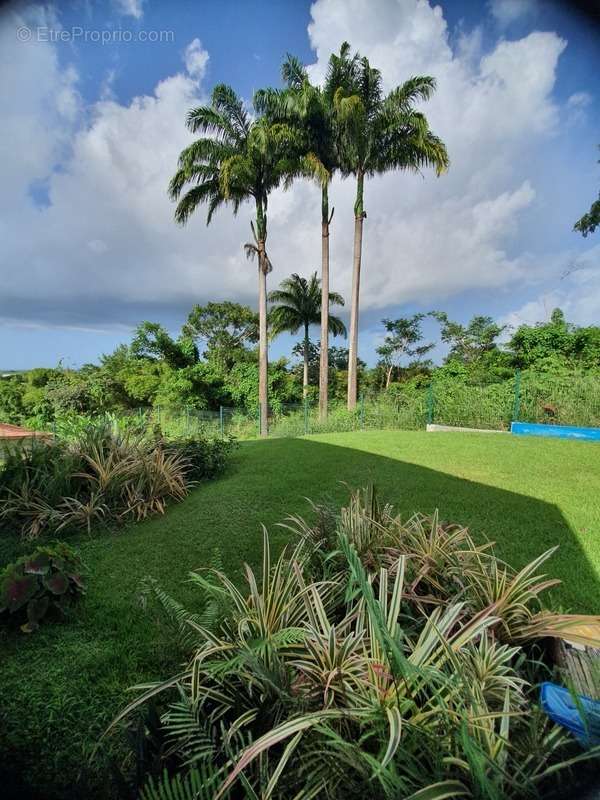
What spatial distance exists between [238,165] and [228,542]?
38.9ft

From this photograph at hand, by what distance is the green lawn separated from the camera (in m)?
1.29

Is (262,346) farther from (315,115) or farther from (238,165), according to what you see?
(315,115)

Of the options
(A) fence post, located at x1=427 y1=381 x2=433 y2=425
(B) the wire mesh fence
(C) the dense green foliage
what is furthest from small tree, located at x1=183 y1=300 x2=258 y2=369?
(A) fence post, located at x1=427 y1=381 x2=433 y2=425

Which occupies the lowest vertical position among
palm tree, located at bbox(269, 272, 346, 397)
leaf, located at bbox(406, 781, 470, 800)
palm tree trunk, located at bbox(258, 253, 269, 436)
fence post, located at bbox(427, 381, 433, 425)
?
leaf, located at bbox(406, 781, 470, 800)

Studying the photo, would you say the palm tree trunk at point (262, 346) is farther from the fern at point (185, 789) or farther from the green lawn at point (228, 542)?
the fern at point (185, 789)

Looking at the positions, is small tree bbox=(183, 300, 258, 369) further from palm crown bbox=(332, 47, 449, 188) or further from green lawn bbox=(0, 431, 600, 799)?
green lawn bbox=(0, 431, 600, 799)

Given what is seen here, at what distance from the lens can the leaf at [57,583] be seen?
1874mm

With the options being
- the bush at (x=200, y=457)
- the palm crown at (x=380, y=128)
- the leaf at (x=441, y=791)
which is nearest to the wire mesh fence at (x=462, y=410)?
the bush at (x=200, y=457)

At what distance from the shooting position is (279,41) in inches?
62.2

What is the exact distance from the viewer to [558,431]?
768 centimetres

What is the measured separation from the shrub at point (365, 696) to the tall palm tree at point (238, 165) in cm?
1071

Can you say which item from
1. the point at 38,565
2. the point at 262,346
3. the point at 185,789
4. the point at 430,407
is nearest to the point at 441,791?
the point at 185,789

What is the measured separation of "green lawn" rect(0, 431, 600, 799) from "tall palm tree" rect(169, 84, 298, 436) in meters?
7.81

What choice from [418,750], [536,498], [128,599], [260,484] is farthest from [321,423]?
[418,750]
